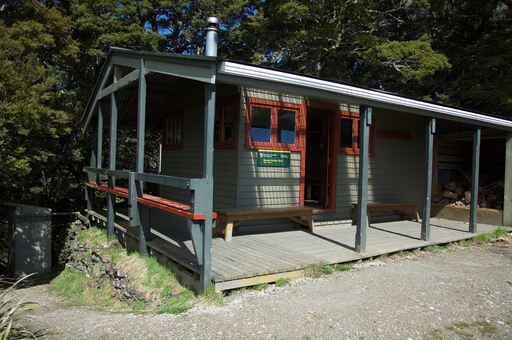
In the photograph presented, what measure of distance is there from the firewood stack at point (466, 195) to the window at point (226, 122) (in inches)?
231

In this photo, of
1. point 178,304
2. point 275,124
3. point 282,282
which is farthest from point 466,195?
point 178,304

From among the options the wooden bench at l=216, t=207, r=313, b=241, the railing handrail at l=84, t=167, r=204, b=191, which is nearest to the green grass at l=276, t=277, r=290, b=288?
the railing handrail at l=84, t=167, r=204, b=191

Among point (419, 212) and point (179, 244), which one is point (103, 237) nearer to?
point (179, 244)

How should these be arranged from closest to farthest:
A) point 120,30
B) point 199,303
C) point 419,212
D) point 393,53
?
point 199,303, point 419,212, point 393,53, point 120,30

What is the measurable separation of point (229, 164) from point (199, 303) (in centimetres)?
337

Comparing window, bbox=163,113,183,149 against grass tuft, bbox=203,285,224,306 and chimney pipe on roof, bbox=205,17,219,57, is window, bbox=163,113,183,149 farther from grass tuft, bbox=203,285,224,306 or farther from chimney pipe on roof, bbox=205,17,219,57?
grass tuft, bbox=203,285,224,306

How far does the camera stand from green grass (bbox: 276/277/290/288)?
4.50 m

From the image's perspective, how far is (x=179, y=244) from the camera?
220 inches

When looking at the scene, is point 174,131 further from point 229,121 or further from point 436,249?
point 436,249

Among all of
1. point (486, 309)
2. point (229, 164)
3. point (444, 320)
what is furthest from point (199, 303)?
point (229, 164)

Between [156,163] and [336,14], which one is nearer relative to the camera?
[336,14]

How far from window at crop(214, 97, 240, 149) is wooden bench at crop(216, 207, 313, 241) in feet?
4.16

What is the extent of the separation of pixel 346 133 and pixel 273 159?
1964 millimetres

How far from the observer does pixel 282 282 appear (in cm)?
454
